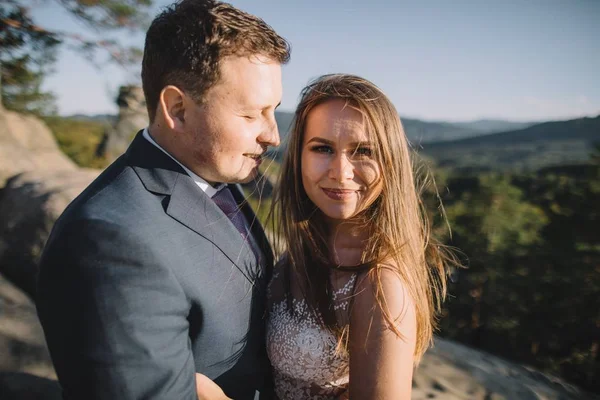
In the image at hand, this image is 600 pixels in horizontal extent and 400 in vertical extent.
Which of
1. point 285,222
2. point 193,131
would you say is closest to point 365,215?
point 285,222

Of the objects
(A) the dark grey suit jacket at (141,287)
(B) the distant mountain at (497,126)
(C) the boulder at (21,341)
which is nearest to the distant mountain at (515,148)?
(B) the distant mountain at (497,126)

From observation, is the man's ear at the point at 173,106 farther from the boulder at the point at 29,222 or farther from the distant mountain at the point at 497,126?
the distant mountain at the point at 497,126

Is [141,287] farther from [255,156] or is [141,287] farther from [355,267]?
[355,267]

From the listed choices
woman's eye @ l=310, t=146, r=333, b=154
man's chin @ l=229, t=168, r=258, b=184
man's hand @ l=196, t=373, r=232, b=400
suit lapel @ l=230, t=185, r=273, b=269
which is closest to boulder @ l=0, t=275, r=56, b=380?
man's hand @ l=196, t=373, r=232, b=400

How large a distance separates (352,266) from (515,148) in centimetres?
11431

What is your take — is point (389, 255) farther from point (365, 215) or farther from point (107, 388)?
point (107, 388)

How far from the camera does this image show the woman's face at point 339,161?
6.27ft

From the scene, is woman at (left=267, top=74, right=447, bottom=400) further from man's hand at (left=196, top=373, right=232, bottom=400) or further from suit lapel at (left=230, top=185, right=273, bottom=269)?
man's hand at (left=196, top=373, right=232, bottom=400)

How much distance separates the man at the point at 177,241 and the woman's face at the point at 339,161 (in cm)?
22

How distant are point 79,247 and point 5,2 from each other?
9409 mm

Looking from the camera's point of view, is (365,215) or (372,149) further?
(365,215)

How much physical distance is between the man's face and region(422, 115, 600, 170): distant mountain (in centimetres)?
8572

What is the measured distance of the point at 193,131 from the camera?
5.87ft

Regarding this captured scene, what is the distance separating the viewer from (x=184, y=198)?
1.72 metres
